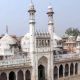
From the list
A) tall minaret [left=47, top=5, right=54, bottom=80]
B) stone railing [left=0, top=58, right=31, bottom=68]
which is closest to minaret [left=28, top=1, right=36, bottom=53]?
stone railing [left=0, top=58, right=31, bottom=68]

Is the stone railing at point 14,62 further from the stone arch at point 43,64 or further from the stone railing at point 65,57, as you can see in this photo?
the stone railing at point 65,57

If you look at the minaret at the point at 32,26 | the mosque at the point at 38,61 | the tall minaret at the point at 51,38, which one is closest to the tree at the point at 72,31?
the mosque at the point at 38,61

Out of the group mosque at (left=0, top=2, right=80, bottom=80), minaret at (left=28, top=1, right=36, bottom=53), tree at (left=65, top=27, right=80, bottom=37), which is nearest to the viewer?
mosque at (left=0, top=2, right=80, bottom=80)

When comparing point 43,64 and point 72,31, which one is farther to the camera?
point 72,31

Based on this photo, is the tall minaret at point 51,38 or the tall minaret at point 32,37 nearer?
the tall minaret at point 32,37

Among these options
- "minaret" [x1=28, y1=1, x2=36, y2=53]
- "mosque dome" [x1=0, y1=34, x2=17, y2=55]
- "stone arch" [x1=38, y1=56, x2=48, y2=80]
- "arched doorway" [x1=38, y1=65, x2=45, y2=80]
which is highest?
"minaret" [x1=28, y1=1, x2=36, y2=53]

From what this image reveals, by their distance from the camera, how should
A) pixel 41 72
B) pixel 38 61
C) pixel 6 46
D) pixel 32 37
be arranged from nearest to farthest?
pixel 32 37, pixel 38 61, pixel 41 72, pixel 6 46

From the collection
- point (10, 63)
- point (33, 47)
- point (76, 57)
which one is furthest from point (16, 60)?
point (76, 57)

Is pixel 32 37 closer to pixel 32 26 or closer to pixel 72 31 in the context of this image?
pixel 32 26

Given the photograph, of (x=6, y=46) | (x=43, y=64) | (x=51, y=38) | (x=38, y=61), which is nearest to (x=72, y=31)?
(x=6, y=46)

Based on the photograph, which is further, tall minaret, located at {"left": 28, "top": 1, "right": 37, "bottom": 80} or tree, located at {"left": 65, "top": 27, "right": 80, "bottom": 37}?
tree, located at {"left": 65, "top": 27, "right": 80, "bottom": 37}

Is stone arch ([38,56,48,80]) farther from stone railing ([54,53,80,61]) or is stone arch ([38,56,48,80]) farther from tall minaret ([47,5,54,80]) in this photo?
stone railing ([54,53,80,61])

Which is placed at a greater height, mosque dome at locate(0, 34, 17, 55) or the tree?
the tree

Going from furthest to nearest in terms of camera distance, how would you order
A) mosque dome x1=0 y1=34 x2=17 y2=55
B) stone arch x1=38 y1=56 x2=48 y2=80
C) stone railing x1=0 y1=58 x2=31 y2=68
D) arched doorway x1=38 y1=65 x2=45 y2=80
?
mosque dome x1=0 y1=34 x2=17 y2=55 → arched doorway x1=38 y1=65 x2=45 y2=80 → stone arch x1=38 y1=56 x2=48 y2=80 → stone railing x1=0 y1=58 x2=31 y2=68
